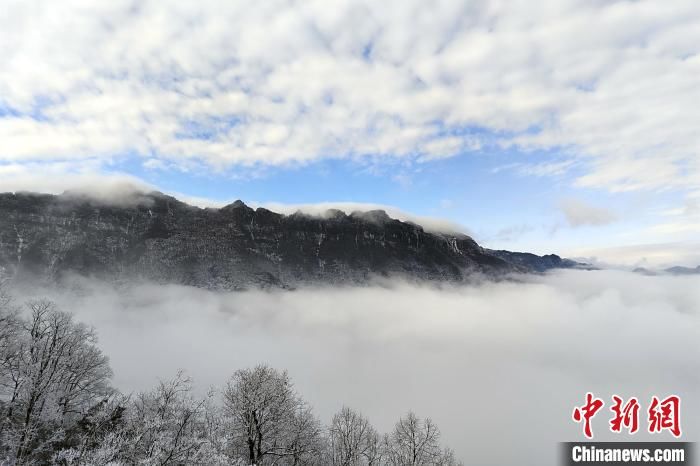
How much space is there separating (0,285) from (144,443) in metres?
17.5

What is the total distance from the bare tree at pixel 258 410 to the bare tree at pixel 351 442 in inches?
1151

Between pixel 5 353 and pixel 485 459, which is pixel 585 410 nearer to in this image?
pixel 5 353

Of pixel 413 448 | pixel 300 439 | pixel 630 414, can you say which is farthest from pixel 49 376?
pixel 413 448

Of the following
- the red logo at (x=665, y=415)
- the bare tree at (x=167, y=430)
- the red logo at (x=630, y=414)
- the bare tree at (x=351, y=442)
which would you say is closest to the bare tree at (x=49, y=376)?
the bare tree at (x=167, y=430)

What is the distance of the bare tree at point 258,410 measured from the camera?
151ft

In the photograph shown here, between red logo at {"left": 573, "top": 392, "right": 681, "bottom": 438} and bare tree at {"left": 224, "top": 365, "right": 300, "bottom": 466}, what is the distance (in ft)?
114

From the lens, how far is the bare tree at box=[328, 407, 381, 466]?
77.9 meters

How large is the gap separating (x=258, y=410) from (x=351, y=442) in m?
41.7

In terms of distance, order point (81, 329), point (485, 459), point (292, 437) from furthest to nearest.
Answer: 1. point (485, 459)
2. point (292, 437)
3. point (81, 329)

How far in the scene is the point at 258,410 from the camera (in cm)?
4825

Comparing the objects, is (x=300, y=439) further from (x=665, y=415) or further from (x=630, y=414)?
(x=665, y=415)

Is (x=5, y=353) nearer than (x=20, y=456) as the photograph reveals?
No

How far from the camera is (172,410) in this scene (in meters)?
34.6

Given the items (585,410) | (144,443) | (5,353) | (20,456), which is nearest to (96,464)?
(144,443)
